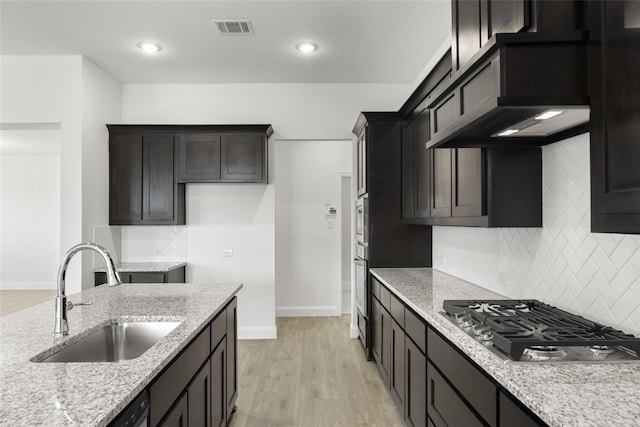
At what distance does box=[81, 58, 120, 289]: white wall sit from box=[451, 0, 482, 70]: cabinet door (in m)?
3.75

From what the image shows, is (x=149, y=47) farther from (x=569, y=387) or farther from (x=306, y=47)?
(x=569, y=387)

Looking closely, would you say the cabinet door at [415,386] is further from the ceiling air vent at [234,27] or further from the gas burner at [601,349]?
the ceiling air vent at [234,27]

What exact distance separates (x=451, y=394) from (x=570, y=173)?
47.8 inches

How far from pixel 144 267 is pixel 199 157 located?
4.40 ft

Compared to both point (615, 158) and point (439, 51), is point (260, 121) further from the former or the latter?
point (615, 158)

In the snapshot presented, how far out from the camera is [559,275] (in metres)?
2.08

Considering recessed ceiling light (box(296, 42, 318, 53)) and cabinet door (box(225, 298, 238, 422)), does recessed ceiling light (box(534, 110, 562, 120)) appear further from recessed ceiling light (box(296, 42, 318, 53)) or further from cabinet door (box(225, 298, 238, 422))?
recessed ceiling light (box(296, 42, 318, 53))

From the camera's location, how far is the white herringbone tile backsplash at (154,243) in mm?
4836

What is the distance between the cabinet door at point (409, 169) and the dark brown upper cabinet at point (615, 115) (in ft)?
7.80

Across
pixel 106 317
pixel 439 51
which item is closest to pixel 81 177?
pixel 106 317

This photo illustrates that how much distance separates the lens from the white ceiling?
10.4 ft

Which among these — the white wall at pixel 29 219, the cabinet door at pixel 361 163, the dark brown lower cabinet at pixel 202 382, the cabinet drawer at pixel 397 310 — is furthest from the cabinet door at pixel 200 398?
the white wall at pixel 29 219

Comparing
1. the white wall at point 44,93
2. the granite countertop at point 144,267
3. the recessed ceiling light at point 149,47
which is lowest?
the granite countertop at point 144,267

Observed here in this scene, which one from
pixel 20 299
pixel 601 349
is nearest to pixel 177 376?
pixel 601 349
